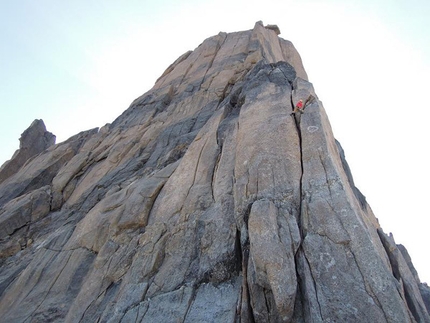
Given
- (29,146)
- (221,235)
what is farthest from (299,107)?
(29,146)

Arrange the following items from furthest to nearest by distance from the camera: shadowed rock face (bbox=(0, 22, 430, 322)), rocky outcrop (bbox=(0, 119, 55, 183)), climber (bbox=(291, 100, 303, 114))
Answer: rocky outcrop (bbox=(0, 119, 55, 183)), climber (bbox=(291, 100, 303, 114)), shadowed rock face (bbox=(0, 22, 430, 322))

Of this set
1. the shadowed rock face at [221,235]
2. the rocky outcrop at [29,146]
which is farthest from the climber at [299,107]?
the rocky outcrop at [29,146]

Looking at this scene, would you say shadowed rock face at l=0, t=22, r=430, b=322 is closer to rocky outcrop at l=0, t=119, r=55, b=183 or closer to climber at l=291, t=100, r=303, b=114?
climber at l=291, t=100, r=303, b=114

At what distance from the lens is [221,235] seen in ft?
54.0

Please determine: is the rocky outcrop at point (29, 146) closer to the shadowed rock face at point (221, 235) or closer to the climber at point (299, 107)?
the shadowed rock face at point (221, 235)

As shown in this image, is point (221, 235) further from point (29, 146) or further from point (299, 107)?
point (29, 146)

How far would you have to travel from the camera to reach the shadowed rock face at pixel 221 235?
12586 mm

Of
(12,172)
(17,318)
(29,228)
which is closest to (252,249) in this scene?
(17,318)

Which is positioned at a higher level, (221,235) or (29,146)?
(29,146)

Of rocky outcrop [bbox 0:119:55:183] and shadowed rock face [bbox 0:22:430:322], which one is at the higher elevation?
rocky outcrop [bbox 0:119:55:183]

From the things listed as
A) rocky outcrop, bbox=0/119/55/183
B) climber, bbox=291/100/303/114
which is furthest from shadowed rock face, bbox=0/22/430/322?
rocky outcrop, bbox=0/119/55/183

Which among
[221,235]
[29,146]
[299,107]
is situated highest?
[29,146]

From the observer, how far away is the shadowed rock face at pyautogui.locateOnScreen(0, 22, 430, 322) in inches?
496

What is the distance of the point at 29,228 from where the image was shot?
28.1 metres
